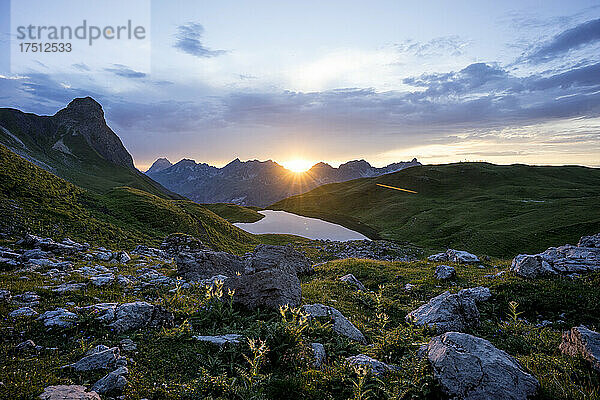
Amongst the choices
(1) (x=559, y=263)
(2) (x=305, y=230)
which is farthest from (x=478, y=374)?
(2) (x=305, y=230)

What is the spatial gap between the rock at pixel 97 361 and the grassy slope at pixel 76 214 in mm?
19645

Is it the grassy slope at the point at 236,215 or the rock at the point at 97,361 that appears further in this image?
the grassy slope at the point at 236,215

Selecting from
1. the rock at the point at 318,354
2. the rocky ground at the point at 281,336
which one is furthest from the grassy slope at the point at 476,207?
the rock at the point at 318,354

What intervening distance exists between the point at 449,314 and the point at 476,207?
79.9 m

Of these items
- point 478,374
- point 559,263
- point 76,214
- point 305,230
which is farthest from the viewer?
point 305,230

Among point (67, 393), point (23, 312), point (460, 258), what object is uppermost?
point (67, 393)

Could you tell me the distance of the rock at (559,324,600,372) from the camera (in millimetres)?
6863

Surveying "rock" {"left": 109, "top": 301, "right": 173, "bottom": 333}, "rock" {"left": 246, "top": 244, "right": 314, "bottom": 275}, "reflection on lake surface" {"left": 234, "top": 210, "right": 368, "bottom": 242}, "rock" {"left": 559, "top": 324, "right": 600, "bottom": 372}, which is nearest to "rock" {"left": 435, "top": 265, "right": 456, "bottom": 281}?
"rock" {"left": 246, "top": 244, "right": 314, "bottom": 275}

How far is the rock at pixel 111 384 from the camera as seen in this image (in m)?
5.86

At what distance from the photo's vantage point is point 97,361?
6707 mm

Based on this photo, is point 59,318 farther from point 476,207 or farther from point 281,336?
point 476,207

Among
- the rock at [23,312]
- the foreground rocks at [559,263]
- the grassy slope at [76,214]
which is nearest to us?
the rock at [23,312]

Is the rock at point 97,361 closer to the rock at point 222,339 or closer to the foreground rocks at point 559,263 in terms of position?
the rock at point 222,339

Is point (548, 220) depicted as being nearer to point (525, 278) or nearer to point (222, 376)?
point (525, 278)
